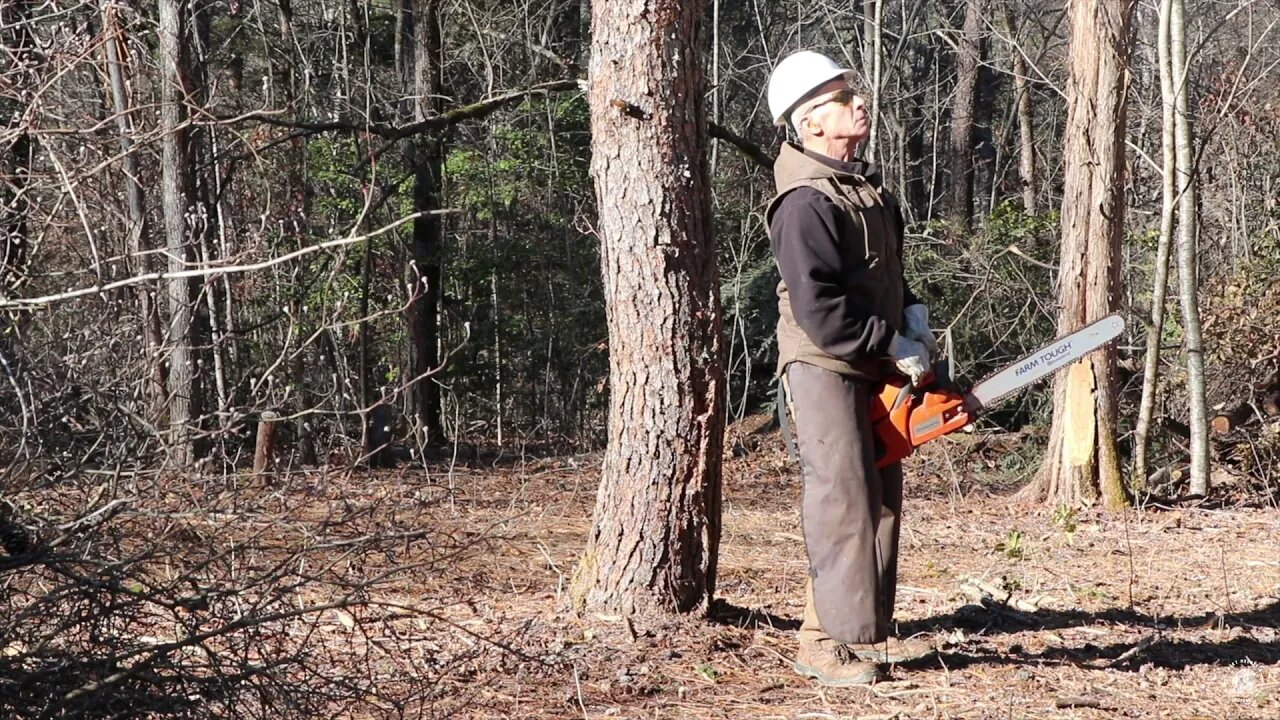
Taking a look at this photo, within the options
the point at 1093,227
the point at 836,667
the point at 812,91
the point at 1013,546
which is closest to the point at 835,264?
the point at 812,91

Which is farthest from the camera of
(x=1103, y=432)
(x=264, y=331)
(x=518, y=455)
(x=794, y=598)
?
(x=264, y=331)

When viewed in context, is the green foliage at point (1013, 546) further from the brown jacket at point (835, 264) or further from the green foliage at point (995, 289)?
the green foliage at point (995, 289)

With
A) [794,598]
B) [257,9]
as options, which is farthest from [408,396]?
[794,598]

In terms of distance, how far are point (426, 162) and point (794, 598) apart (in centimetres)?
974

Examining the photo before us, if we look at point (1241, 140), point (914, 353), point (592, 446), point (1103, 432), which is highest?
point (1241, 140)

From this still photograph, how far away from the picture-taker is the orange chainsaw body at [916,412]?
185 inches

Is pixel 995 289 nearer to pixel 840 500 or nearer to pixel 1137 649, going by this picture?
pixel 1137 649

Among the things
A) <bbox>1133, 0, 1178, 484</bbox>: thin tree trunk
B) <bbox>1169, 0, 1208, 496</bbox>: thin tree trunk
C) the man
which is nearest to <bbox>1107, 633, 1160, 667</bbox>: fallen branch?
the man

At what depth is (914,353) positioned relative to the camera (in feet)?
15.0

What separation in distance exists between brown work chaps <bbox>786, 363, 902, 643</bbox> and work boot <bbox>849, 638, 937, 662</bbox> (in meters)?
0.04

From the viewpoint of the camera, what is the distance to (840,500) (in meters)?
4.62

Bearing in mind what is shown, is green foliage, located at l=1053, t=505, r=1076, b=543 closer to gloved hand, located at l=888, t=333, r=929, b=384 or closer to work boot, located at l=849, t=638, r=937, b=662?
work boot, located at l=849, t=638, r=937, b=662

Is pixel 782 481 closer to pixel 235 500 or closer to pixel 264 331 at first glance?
pixel 264 331

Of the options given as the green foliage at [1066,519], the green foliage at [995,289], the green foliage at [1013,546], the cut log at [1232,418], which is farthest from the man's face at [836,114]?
the green foliage at [995,289]
